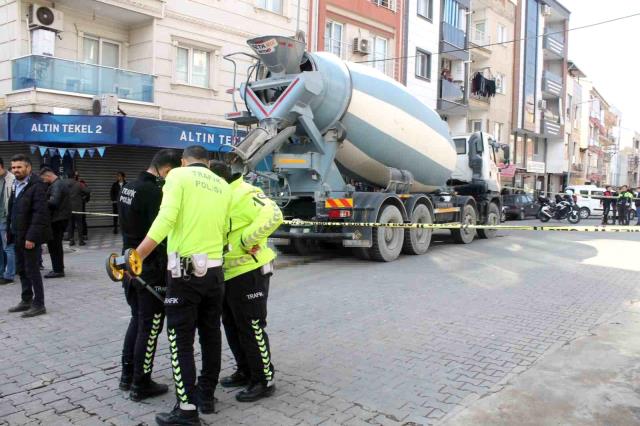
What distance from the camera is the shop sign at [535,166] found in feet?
126

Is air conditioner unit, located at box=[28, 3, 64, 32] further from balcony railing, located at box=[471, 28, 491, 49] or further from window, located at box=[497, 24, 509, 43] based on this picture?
window, located at box=[497, 24, 509, 43]

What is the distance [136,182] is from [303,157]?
6193mm

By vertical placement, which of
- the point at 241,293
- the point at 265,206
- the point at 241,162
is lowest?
the point at 241,293

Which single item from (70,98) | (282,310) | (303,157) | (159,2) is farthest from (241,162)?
(159,2)

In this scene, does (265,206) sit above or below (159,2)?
below

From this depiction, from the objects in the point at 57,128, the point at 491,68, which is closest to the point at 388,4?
the point at 491,68

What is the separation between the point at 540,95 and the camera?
38.6 metres

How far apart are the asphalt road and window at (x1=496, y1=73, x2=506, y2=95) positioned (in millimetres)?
A: 25066

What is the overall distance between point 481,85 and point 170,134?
66.7ft

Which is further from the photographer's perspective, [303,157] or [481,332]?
[303,157]

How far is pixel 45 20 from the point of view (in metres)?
14.1

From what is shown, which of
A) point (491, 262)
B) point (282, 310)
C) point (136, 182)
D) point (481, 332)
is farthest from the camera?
point (491, 262)

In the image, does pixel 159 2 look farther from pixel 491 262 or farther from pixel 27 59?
pixel 491 262

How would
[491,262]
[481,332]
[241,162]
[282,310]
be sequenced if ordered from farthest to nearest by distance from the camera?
[491,262]
[241,162]
[282,310]
[481,332]
